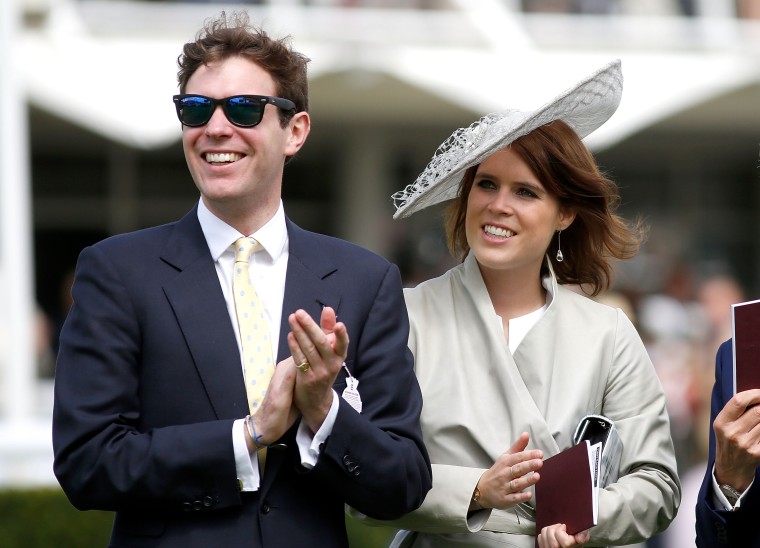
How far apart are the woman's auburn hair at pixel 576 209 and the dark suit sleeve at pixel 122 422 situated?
1171mm

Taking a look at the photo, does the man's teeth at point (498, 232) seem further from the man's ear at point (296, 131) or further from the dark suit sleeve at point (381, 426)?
the man's ear at point (296, 131)

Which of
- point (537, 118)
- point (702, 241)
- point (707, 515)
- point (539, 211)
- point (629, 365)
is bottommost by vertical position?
point (702, 241)

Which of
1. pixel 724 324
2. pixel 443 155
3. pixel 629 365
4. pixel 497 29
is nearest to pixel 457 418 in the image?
pixel 629 365

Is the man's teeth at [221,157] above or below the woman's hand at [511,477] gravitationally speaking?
above

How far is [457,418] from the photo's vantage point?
3.69m

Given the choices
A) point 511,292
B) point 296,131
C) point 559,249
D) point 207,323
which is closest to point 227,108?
point 296,131

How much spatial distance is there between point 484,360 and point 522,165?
1.82ft

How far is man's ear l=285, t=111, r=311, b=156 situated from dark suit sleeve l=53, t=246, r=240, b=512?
1.82ft

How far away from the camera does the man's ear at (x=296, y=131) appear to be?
3496 millimetres

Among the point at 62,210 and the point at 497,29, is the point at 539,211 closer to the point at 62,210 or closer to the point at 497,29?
the point at 497,29

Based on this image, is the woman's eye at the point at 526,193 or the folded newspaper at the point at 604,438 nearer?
the folded newspaper at the point at 604,438

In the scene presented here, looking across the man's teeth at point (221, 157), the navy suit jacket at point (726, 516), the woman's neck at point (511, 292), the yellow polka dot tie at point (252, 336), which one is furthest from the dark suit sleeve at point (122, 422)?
the navy suit jacket at point (726, 516)

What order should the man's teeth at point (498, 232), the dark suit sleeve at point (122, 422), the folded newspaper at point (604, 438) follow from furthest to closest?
the man's teeth at point (498, 232), the folded newspaper at point (604, 438), the dark suit sleeve at point (122, 422)

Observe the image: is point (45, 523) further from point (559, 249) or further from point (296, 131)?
point (296, 131)
